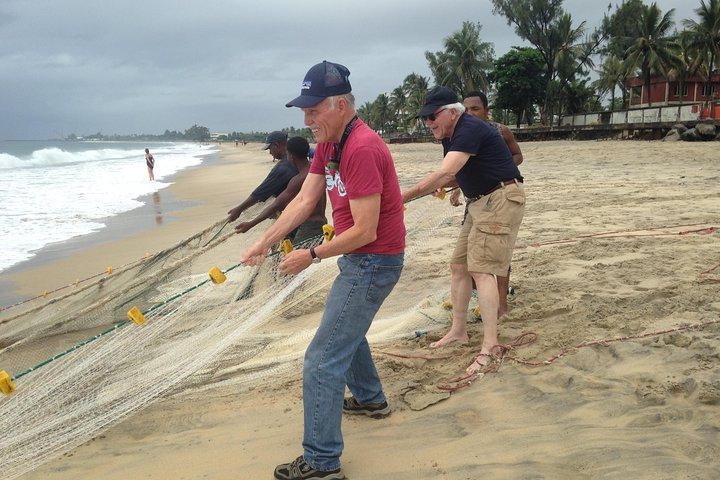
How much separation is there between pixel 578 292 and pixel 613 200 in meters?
5.09

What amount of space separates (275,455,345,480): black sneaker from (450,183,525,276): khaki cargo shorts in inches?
62.9

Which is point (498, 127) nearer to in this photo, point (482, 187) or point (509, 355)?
point (482, 187)

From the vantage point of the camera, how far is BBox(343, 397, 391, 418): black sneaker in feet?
9.48

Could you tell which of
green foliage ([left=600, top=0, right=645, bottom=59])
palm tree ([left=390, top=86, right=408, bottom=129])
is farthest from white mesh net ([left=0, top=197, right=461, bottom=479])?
palm tree ([left=390, top=86, right=408, bottom=129])

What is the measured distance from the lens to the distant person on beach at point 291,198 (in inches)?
182

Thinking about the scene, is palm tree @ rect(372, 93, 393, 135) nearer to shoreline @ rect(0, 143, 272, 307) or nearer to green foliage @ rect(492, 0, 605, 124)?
green foliage @ rect(492, 0, 605, 124)

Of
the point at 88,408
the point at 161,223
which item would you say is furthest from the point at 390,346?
the point at 161,223

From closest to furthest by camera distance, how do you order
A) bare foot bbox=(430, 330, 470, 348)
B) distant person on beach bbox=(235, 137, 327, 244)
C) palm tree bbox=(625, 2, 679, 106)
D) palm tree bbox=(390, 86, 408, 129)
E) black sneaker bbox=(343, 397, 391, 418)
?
black sneaker bbox=(343, 397, 391, 418)
bare foot bbox=(430, 330, 470, 348)
distant person on beach bbox=(235, 137, 327, 244)
palm tree bbox=(625, 2, 679, 106)
palm tree bbox=(390, 86, 408, 129)

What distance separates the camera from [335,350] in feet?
7.75

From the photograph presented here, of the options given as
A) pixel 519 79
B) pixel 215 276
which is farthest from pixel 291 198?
pixel 519 79

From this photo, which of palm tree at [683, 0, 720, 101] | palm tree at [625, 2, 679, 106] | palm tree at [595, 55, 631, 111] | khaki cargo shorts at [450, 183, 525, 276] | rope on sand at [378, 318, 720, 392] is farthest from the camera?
palm tree at [595, 55, 631, 111]

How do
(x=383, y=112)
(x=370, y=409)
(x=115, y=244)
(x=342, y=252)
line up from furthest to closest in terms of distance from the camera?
(x=383, y=112) < (x=115, y=244) < (x=370, y=409) < (x=342, y=252)

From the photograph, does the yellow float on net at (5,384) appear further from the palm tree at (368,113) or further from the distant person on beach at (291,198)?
the palm tree at (368,113)

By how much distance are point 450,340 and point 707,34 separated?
40070mm
